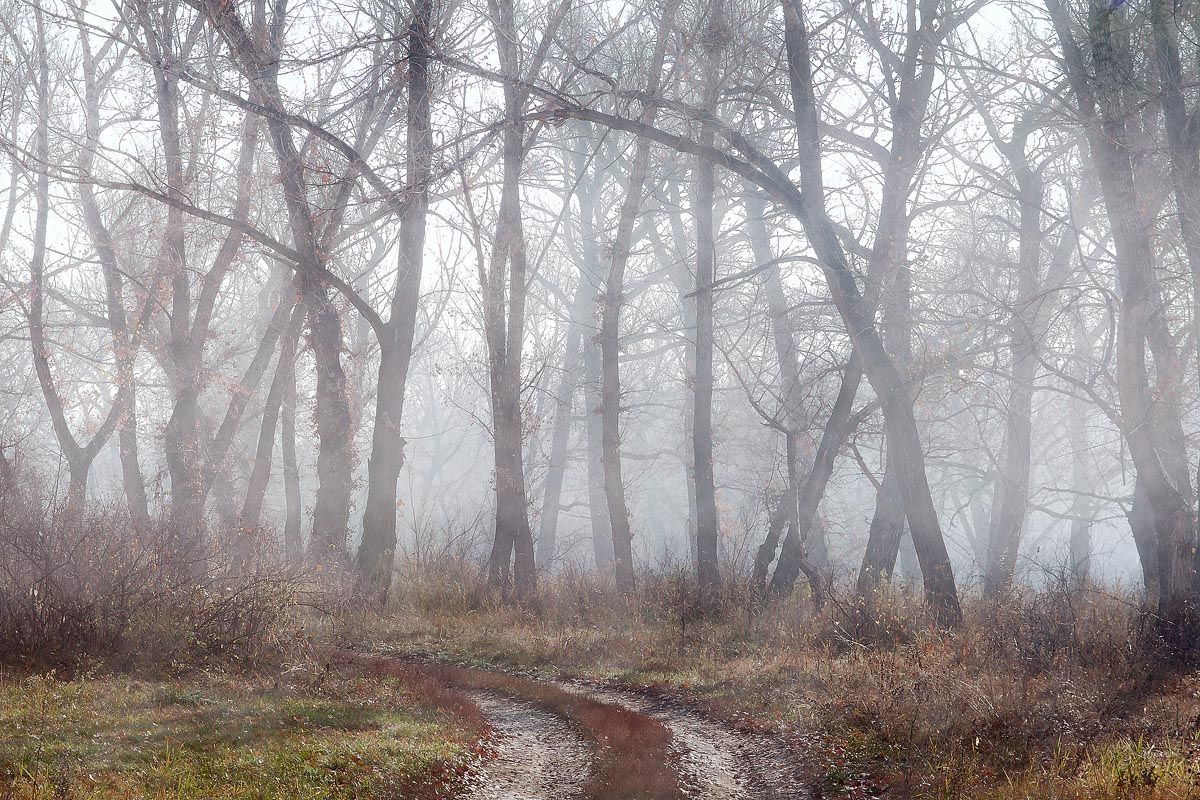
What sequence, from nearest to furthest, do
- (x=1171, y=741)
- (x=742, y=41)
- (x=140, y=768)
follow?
1. (x=140, y=768)
2. (x=1171, y=741)
3. (x=742, y=41)

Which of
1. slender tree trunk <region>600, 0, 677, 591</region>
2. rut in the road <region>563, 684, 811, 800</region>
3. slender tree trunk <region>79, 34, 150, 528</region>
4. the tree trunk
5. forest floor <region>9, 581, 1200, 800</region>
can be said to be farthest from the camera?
slender tree trunk <region>79, 34, 150, 528</region>

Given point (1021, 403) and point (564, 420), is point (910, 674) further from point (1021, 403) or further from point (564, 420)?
point (564, 420)

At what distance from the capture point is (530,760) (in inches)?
293

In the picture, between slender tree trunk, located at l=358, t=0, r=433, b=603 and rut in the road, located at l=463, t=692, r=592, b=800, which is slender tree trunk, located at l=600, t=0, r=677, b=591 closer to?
slender tree trunk, located at l=358, t=0, r=433, b=603

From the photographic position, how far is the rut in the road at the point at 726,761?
678 cm

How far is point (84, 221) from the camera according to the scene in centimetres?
2109

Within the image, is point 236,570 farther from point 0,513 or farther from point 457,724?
point 457,724

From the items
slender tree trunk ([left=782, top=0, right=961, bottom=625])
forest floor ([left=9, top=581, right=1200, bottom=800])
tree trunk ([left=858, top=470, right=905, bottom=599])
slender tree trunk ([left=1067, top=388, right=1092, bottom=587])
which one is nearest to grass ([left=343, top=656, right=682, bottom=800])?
forest floor ([left=9, top=581, right=1200, bottom=800])

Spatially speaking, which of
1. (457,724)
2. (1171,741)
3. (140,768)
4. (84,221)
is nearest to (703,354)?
(457,724)

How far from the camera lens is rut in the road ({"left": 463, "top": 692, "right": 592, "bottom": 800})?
6.62 meters

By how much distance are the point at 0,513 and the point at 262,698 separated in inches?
147

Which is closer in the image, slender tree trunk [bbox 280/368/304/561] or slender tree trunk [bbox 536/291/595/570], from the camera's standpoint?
slender tree trunk [bbox 280/368/304/561]

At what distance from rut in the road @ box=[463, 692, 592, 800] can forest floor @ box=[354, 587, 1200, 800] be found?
1.11 m

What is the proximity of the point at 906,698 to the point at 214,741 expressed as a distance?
17.7 feet
